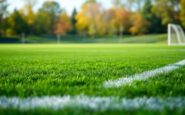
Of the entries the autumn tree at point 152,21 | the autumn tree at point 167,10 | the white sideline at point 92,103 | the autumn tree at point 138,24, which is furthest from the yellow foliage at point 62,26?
the white sideline at point 92,103

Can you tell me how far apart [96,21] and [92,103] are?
65.3 metres

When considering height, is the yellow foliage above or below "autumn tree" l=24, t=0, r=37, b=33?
below

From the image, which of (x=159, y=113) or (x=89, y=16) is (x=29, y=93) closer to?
(x=159, y=113)

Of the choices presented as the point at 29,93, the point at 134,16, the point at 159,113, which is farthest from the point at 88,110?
the point at 134,16

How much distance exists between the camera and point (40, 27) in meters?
65.2

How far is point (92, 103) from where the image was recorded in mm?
2090

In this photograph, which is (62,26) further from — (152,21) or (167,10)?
(167,10)

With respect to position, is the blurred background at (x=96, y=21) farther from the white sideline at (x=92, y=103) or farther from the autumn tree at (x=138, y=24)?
the white sideline at (x=92, y=103)

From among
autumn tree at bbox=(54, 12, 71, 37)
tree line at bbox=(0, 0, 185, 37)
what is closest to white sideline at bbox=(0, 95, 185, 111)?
tree line at bbox=(0, 0, 185, 37)

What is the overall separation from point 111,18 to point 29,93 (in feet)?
219

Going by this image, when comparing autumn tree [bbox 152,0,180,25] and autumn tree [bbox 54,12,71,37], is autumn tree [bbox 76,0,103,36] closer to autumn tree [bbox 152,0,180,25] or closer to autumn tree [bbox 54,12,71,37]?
autumn tree [bbox 54,12,71,37]

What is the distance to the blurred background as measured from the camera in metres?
59.6

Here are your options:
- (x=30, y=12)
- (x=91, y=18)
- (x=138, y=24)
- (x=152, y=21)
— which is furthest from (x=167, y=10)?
(x=30, y=12)

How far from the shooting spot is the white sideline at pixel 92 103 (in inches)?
78.0
